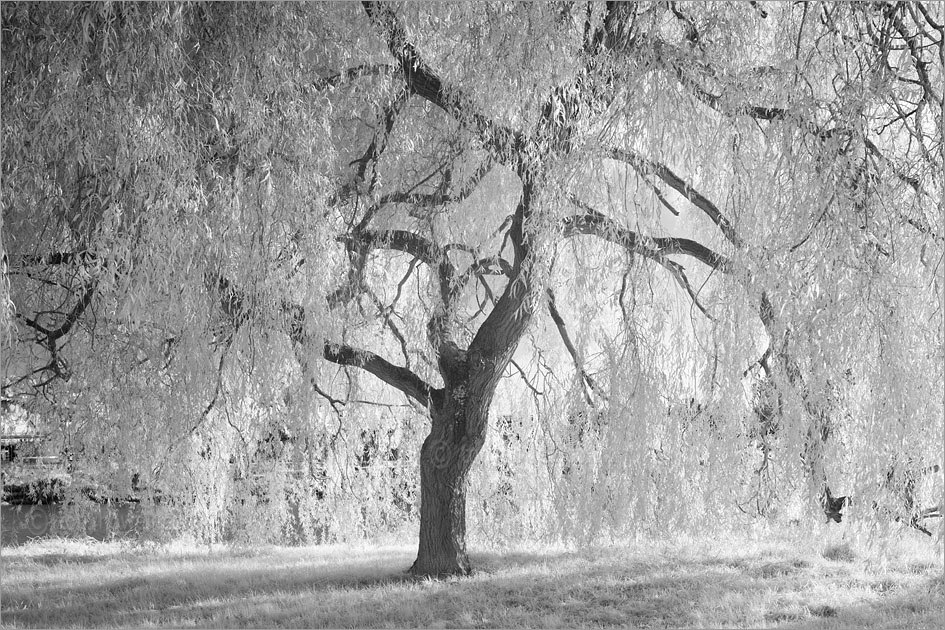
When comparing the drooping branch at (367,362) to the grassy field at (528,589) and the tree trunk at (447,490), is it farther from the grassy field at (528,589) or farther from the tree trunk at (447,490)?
the grassy field at (528,589)

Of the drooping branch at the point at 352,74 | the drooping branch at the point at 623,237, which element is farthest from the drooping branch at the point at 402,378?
the drooping branch at the point at 352,74

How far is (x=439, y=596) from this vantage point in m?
4.24

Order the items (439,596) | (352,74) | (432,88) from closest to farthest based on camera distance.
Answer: (352,74) < (432,88) < (439,596)

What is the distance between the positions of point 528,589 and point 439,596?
0.44 meters

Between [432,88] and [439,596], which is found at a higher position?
[432,88]

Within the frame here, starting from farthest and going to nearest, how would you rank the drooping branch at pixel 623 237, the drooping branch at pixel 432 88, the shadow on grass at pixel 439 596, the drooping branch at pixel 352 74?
1. the shadow on grass at pixel 439 596
2. the drooping branch at pixel 432 88
3. the drooping branch at pixel 352 74
4. the drooping branch at pixel 623 237

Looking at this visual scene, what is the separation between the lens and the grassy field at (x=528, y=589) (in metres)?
3.93

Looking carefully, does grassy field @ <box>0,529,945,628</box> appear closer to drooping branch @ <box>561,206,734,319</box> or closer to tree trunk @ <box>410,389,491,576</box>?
tree trunk @ <box>410,389,491,576</box>

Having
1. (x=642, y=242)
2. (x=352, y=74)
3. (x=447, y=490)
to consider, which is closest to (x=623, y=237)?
(x=642, y=242)

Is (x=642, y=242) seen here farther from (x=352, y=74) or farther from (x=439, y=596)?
(x=439, y=596)

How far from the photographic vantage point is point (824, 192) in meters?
2.82

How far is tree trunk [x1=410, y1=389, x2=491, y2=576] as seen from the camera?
15.2ft

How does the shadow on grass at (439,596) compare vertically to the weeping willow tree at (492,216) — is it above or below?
below

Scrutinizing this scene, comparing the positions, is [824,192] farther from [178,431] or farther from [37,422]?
[37,422]
